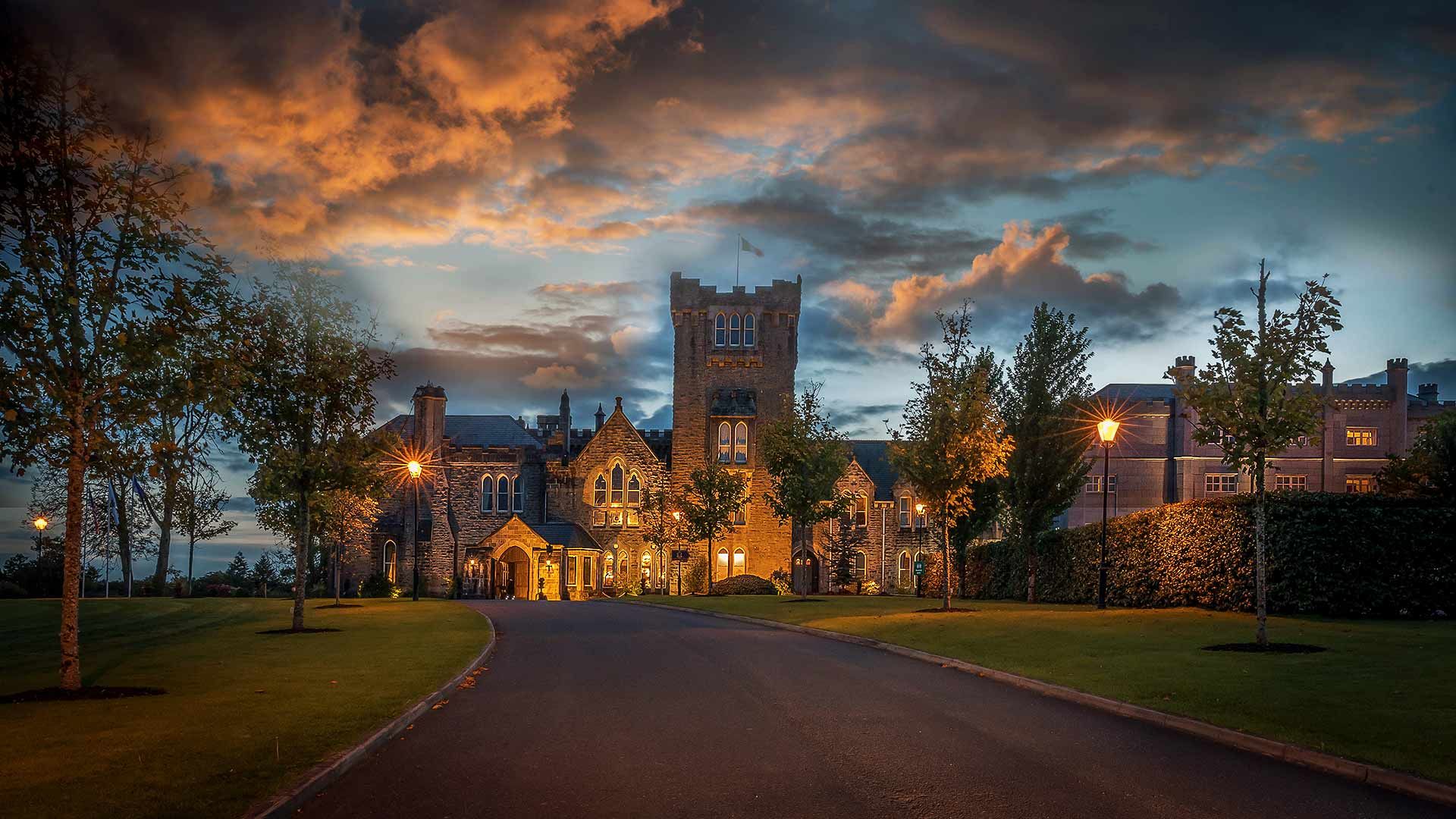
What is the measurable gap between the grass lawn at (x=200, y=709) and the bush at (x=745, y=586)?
33.0 metres

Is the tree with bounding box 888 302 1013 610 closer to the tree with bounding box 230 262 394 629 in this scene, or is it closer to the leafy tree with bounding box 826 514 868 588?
the tree with bounding box 230 262 394 629

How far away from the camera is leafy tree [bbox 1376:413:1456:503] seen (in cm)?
3145

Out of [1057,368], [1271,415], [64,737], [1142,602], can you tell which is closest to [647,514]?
[1057,368]

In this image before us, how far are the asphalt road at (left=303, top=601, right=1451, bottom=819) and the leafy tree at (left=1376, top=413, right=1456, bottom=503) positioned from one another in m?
21.7

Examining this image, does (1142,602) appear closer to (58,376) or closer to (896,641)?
(896,641)

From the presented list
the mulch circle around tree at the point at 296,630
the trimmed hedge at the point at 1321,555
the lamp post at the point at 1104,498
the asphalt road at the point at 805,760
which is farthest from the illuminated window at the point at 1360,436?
the mulch circle around tree at the point at 296,630

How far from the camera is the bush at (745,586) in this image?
207ft

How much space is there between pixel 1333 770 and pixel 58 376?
653 inches

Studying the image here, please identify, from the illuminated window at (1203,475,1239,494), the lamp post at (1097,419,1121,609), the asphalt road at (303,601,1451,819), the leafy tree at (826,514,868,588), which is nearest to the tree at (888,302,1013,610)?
the lamp post at (1097,419,1121,609)

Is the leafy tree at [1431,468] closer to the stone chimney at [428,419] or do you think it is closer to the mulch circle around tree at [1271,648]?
the mulch circle around tree at [1271,648]

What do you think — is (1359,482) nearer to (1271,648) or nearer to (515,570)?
(515,570)

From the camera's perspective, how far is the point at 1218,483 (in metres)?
77.1

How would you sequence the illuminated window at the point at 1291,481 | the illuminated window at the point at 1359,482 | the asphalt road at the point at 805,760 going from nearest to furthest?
the asphalt road at the point at 805,760 → the illuminated window at the point at 1359,482 → the illuminated window at the point at 1291,481

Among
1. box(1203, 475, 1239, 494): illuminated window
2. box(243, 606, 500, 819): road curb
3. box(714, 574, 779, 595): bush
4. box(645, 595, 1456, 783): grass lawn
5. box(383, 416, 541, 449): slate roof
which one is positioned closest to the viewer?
box(243, 606, 500, 819): road curb
